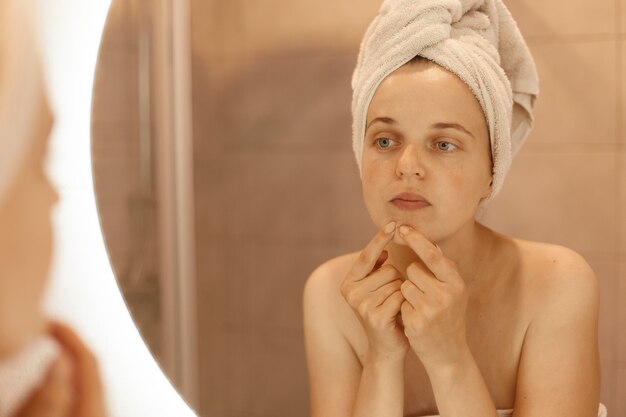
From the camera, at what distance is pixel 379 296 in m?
0.57

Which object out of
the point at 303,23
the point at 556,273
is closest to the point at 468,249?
the point at 556,273

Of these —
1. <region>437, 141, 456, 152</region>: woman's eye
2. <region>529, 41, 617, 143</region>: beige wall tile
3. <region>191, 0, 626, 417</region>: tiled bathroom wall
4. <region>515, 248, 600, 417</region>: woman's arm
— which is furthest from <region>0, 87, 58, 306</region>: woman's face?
<region>529, 41, 617, 143</region>: beige wall tile

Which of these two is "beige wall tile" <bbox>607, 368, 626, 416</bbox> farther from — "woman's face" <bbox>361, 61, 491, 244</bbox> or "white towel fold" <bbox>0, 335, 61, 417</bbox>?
"white towel fold" <bbox>0, 335, 61, 417</bbox>

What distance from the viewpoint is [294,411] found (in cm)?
78

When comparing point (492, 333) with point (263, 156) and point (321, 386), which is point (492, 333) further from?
point (263, 156)

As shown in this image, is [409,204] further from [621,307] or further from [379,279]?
[621,307]

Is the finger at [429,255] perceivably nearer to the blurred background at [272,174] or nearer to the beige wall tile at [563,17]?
the blurred background at [272,174]

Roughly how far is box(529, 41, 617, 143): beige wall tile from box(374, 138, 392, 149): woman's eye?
0.94ft

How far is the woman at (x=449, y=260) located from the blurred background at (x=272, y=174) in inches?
4.7

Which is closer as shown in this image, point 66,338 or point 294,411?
point 66,338

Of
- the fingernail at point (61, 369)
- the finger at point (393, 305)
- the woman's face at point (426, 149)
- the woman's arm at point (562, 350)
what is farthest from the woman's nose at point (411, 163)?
the fingernail at point (61, 369)

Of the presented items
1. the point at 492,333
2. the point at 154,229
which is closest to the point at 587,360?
the point at 492,333

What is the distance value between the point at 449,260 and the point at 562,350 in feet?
0.49

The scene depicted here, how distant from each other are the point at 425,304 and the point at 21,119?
0.35 m
